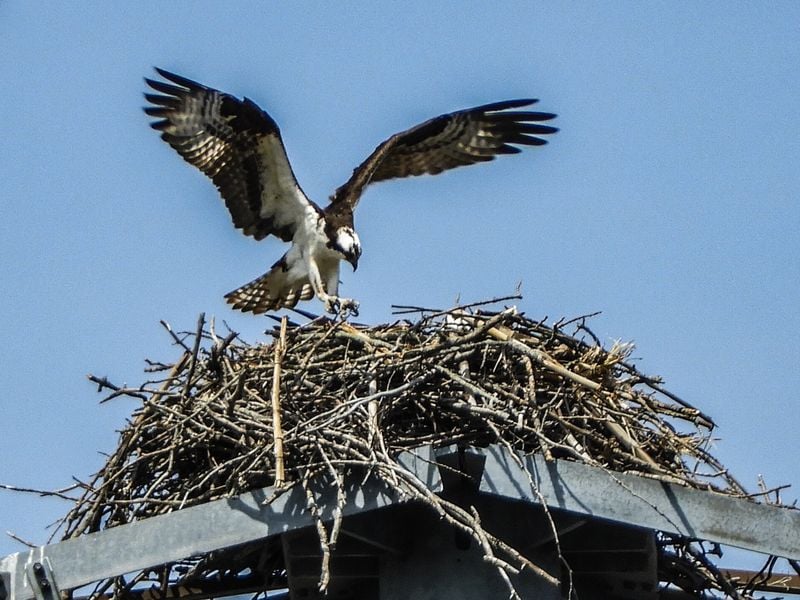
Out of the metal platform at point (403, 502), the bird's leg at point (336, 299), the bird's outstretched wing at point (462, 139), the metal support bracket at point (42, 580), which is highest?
the bird's outstretched wing at point (462, 139)

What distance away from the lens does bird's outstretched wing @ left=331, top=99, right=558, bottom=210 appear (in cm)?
846

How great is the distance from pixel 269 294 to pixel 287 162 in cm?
98

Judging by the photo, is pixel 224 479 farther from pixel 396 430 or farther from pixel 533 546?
pixel 533 546

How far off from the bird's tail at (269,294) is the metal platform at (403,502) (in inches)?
162

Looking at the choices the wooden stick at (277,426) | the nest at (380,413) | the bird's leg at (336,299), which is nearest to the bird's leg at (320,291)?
the bird's leg at (336,299)

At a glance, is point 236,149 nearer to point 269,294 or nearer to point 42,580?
point 269,294

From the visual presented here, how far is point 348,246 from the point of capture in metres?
7.79

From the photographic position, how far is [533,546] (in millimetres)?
4281

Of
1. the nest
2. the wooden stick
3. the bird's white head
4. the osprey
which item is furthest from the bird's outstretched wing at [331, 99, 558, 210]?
the wooden stick

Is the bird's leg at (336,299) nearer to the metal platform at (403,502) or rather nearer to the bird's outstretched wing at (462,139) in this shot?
the bird's outstretched wing at (462,139)

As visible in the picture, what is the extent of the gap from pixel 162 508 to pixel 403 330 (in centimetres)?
138

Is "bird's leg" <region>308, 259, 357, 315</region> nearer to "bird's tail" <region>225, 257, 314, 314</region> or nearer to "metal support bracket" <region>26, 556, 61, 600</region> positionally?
"bird's tail" <region>225, 257, 314, 314</region>

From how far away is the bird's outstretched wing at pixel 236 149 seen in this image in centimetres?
735

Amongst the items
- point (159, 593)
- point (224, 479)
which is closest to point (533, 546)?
point (224, 479)
